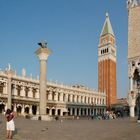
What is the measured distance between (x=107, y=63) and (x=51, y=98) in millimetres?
40574

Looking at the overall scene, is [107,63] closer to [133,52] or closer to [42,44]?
[133,52]

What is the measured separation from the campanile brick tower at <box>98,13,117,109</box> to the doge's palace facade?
469 centimetres

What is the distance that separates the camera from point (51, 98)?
9269 centimetres

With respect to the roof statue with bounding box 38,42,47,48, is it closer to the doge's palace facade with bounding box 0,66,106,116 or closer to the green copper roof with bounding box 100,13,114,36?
the doge's palace facade with bounding box 0,66,106,116

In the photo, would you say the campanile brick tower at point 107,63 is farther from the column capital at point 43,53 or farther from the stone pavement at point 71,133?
the stone pavement at point 71,133

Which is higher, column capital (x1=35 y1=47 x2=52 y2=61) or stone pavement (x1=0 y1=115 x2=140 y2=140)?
column capital (x1=35 y1=47 x2=52 y2=61)

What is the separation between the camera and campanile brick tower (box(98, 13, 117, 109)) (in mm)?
121375

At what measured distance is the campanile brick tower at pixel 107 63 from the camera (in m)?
121

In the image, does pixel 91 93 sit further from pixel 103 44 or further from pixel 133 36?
pixel 133 36

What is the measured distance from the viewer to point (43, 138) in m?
16.3

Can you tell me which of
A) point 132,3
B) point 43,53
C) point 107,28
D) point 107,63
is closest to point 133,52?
point 132,3

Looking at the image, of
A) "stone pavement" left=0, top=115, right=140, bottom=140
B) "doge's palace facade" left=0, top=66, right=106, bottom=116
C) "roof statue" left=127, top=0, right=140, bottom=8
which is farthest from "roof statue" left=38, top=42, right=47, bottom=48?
"roof statue" left=127, top=0, right=140, bottom=8

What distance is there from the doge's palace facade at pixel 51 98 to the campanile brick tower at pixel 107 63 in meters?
4.69

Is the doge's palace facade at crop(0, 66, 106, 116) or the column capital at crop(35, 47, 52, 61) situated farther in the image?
the doge's palace facade at crop(0, 66, 106, 116)
